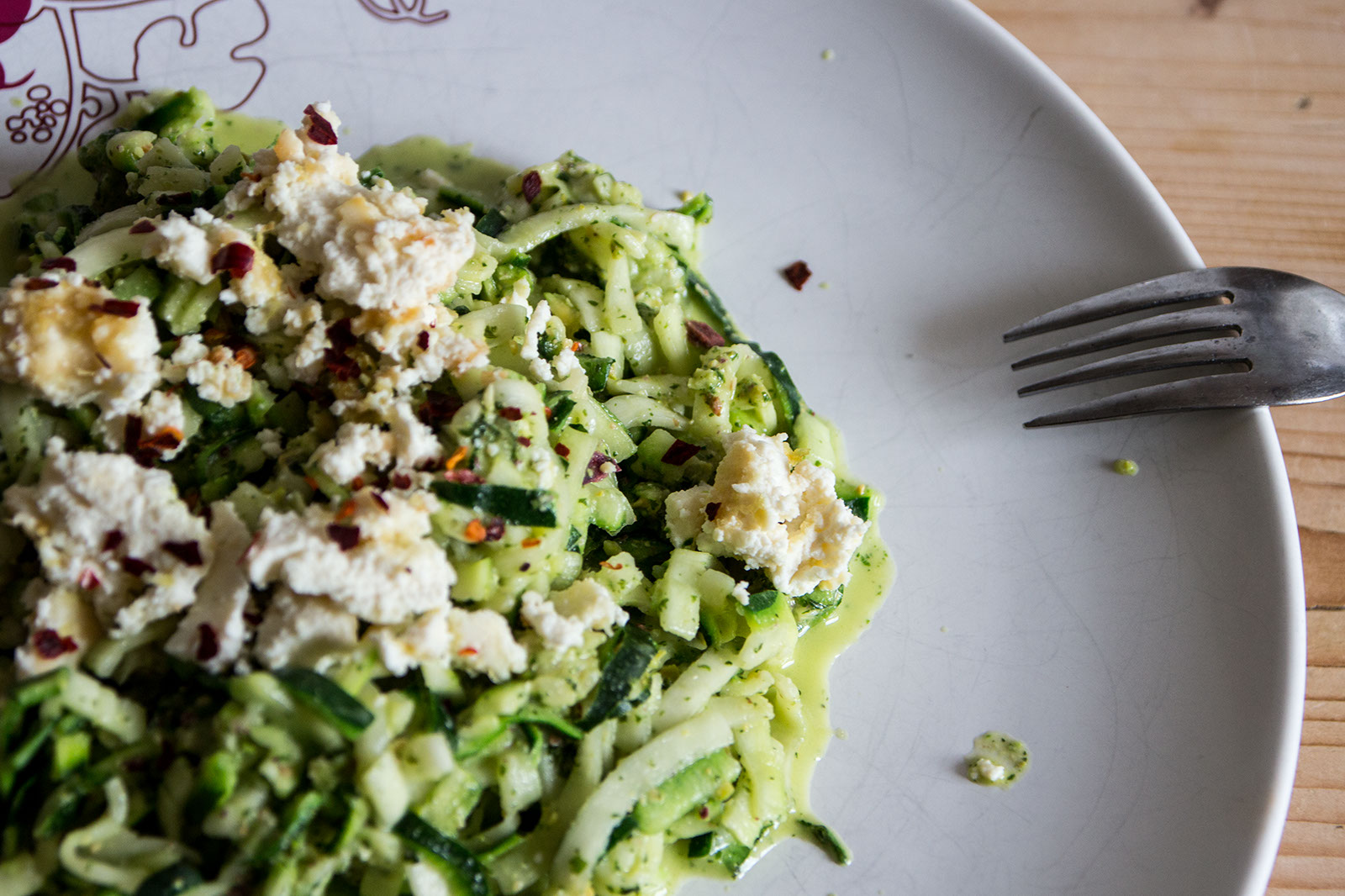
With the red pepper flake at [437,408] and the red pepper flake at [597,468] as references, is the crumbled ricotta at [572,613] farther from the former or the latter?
the red pepper flake at [437,408]

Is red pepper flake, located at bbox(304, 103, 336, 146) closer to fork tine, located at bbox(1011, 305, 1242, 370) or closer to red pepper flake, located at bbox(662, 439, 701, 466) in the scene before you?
red pepper flake, located at bbox(662, 439, 701, 466)

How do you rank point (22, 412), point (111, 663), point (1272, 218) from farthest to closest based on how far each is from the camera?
1. point (1272, 218)
2. point (22, 412)
3. point (111, 663)

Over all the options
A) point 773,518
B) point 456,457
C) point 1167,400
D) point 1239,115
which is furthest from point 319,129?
point 1239,115

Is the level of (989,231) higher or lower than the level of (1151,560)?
higher

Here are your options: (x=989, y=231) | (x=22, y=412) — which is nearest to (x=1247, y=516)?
(x=989, y=231)

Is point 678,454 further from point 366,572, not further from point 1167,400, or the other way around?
point 1167,400

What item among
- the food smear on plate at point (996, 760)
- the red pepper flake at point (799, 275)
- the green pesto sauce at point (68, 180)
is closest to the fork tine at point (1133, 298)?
the red pepper flake at point (799, 275)

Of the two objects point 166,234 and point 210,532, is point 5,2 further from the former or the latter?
point 210,532
